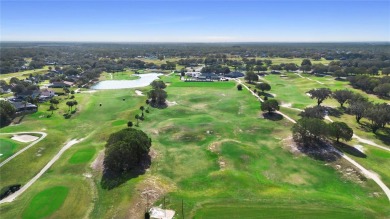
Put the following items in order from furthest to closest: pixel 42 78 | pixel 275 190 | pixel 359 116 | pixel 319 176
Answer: pixel 42 78, pixel 359 116, pixel 319 176, pixel 275 190

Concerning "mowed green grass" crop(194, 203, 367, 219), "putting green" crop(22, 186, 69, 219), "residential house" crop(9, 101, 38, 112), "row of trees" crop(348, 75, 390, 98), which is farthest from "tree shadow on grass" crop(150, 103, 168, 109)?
"row of trees" crop(348, 75, 390, 98)

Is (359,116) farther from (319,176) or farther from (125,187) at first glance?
(125,187)

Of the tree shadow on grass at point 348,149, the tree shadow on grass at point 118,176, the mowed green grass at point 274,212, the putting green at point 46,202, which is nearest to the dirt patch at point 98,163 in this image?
the tree shadow on grass at point 118,176

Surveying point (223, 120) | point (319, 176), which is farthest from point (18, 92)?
point (319, 176)

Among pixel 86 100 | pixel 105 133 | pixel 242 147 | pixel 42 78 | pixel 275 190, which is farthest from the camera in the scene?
pixel 42 78

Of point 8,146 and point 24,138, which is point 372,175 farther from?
point 24,138

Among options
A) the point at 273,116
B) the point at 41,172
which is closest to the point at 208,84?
the point at 273,116

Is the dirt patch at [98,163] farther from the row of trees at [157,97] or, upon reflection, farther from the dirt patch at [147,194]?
the row of trees at [157,97]
